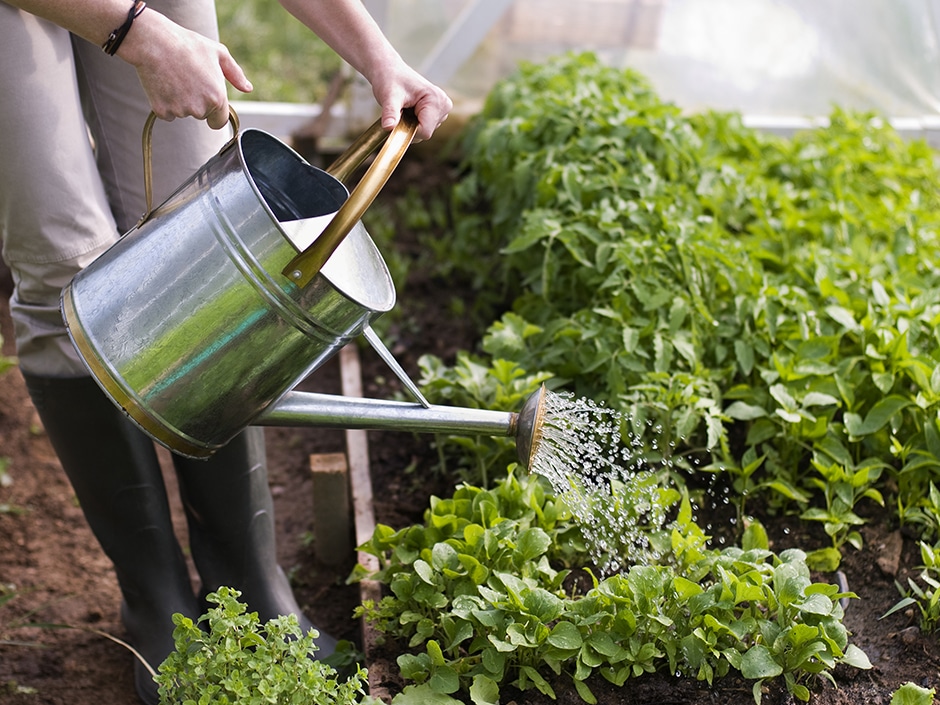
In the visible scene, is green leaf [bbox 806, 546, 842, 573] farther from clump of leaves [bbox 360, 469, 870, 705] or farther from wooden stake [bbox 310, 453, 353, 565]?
wooden stake [bbox 310, 453, 353, 565]

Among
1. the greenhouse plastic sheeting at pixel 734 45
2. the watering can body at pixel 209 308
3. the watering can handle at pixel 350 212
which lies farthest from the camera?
the greenhouse plastic sheeting at pixel 734 45

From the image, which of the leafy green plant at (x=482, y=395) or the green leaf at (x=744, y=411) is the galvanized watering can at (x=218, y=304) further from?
the green leaf at (x=744, y=411)

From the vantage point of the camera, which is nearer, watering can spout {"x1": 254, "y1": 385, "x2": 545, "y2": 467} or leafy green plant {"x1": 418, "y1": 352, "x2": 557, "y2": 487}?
watering can spout {"x1": 254, "y1": 385, "x2": 545, "y2": 467}

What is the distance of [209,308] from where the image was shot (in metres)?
1.31

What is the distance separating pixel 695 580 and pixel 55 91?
1256mm

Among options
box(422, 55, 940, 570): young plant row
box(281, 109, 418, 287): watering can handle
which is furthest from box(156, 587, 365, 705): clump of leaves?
box(422, 55, 940, 570): young plant row

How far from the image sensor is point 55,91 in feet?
4.86

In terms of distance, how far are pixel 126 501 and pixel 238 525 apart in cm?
20

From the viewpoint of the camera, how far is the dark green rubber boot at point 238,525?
5.75ft

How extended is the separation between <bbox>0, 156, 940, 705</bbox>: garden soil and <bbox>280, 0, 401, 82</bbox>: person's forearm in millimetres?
941

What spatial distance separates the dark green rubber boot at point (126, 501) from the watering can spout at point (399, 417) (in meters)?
0.35

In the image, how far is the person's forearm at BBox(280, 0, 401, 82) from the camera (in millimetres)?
1536

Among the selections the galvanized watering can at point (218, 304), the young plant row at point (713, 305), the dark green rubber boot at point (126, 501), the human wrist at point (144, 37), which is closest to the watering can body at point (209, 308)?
the galvanized watering can at point (218, 304)

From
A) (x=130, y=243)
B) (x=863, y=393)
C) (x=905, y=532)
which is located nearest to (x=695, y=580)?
(x=905, y=532)
